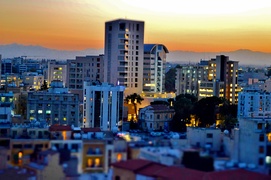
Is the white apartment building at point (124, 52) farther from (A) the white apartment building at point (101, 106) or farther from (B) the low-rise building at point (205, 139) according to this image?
(B) the low-rise building at point (205, 139)

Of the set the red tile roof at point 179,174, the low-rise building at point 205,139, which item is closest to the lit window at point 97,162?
the red tile roof at point 179,174

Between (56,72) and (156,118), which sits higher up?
(56,72)

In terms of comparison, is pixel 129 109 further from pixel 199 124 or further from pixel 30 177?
pixel 30 177

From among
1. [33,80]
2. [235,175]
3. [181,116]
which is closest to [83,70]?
[181,116]

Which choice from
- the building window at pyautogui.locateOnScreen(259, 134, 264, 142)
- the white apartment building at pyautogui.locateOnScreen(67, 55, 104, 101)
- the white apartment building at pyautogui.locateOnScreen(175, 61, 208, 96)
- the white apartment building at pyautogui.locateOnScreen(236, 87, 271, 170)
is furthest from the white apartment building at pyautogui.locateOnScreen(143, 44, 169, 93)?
the building window at pyautogui.locateOnScreen(259, 134, 264, 142)

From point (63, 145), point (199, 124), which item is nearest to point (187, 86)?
point (199, 124)

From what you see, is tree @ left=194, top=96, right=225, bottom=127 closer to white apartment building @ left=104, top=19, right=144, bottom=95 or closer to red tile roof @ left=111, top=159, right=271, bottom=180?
white apartment building @ left=104, top=19, right=144, bottom=95

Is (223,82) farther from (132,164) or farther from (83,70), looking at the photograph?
(132,164)
